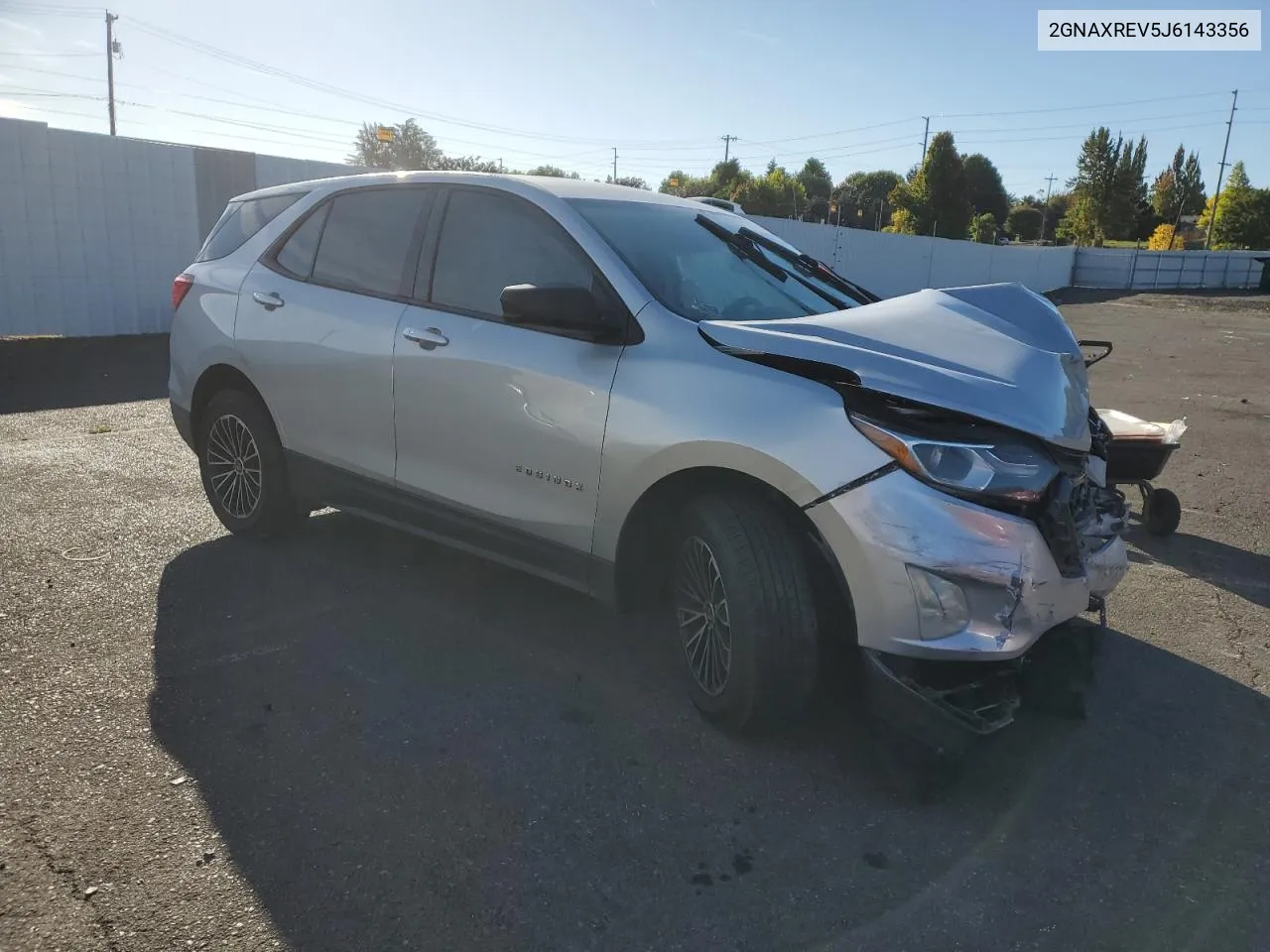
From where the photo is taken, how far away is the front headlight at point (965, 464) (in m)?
2.75

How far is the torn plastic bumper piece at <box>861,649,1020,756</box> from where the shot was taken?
2715mm

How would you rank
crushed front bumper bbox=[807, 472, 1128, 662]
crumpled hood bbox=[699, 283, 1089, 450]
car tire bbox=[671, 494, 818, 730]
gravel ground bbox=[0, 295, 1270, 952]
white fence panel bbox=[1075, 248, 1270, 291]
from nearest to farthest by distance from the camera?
gravel ground bbox=[0, 295, 1270, 952], crushed front bumper bbox=[807, 472, 1128, 662], crumpled hood bbox=[699, 283, 1089, 450], car tire bbox=[671, 494, 818, 730], white fence panel bbox=[1075, 248, 1270, 291]

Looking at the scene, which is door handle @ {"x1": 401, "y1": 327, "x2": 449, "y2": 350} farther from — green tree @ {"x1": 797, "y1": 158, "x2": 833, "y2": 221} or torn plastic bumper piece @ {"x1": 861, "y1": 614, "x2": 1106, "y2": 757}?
green tree @ {"x1": 797, "y1": 158, "x2": 833, "y2": 221}

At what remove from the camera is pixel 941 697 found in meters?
2.77

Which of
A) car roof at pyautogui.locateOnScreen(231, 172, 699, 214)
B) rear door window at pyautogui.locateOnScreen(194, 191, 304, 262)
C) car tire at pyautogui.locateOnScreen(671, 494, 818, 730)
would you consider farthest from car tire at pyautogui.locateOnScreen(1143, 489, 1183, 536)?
rear door window at pyautogui.locateOnScreen(194, 191, 304, 262)

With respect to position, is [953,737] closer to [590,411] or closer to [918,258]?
[590,411]

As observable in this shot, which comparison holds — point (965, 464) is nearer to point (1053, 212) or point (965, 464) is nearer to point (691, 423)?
point (691, 423)

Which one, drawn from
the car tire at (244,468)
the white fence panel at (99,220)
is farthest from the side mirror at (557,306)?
the white fence panel at (99,220)

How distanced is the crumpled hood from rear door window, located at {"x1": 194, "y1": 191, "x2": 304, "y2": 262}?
9.44ft

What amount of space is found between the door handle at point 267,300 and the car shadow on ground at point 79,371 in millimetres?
5208

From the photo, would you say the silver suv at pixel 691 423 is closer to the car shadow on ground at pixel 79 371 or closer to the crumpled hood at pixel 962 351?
the crumpled hood at pixel 962 351

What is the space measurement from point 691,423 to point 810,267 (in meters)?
1.68

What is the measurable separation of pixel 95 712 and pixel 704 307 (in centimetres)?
258

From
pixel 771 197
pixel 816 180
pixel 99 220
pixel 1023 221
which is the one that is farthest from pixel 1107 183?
pixel 99 220
